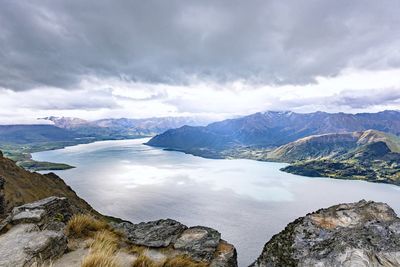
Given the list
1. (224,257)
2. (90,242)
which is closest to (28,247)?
(90,242)

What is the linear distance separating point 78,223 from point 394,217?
12.6m

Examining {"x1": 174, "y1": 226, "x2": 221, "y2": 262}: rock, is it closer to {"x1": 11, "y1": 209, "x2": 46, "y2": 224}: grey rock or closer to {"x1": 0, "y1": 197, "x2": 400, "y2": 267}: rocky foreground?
{"x1": 0, "y1": 197, "x2": 400, "y2": 267}: rocky foreground

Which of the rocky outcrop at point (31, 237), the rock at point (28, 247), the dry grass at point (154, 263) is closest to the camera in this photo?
the rock at point (28, 247)

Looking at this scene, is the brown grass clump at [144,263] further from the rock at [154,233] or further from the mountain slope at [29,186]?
the mountain slope at [29,186]

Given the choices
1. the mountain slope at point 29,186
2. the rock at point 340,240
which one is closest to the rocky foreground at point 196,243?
the rock at point 340,240

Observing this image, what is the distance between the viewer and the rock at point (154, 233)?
14.2 m

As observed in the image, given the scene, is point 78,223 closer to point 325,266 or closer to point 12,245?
point 12,245

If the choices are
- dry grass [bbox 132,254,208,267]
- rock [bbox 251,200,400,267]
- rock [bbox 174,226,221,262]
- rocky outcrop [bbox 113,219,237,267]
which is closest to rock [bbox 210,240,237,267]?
rocky outcrop [bbox 113,219,237,267]

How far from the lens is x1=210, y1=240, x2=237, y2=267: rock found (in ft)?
42.6

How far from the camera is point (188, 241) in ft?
49.2

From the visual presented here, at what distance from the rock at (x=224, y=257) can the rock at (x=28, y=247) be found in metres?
6.84

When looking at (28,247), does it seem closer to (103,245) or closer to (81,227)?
(103,245)

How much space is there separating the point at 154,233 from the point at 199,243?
2844 mm

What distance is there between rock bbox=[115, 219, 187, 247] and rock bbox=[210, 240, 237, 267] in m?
2.65
